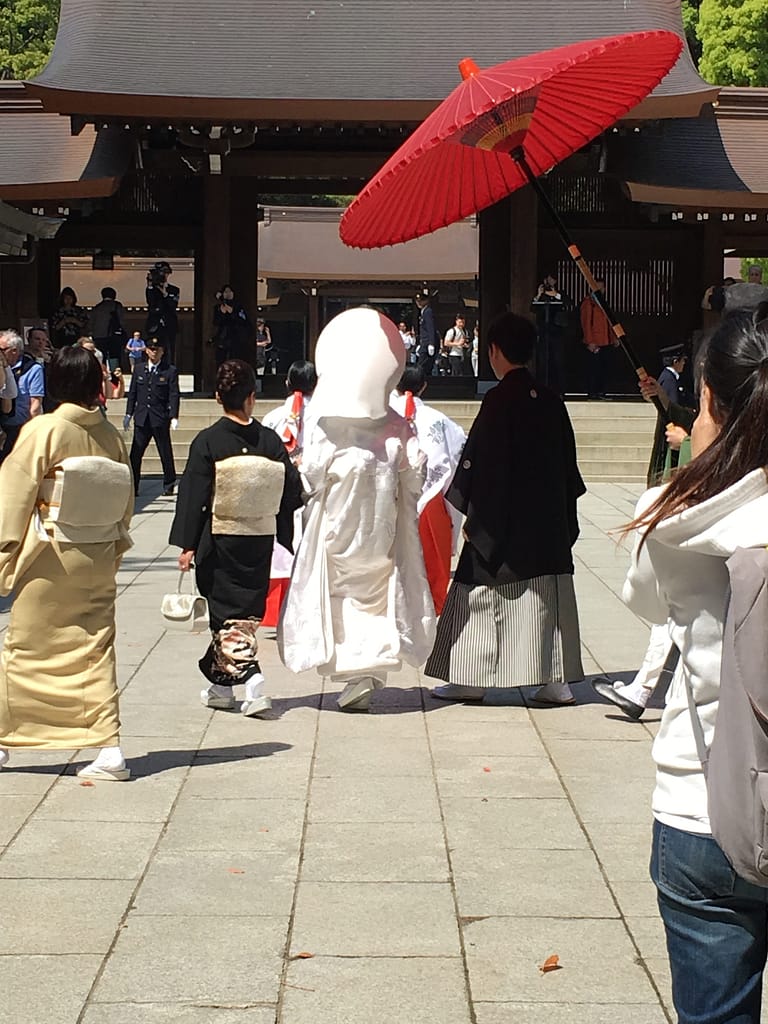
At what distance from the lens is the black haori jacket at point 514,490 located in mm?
6359

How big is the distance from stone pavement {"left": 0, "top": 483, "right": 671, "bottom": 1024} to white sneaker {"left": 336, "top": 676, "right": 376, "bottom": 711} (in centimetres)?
8

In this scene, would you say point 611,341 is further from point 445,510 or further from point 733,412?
point 733,412

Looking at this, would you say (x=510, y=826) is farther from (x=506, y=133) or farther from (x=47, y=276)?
(x=47, y=276)

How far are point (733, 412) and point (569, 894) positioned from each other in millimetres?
2249

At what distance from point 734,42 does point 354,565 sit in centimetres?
2655

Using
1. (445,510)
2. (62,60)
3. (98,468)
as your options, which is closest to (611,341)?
(62,60)

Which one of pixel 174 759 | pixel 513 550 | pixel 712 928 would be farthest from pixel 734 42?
pixel 712 928

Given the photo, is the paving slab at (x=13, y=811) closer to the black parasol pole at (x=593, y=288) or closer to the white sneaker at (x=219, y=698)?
the white sneaker at (x=219, y=698)

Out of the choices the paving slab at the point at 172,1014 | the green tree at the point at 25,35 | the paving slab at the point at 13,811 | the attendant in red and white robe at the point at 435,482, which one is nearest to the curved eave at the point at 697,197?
the attendant in red and white robe at the point at 435,482

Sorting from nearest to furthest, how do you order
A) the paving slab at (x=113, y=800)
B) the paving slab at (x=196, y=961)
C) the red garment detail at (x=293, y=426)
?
1. the paving slab at (x=196, y=961)
2. the paving slab at (x=113, y=800)
3. the red garment detail at (x=293, y=426)

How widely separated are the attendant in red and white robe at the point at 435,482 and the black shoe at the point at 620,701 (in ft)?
3.15

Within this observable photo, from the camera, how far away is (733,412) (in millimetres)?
2113

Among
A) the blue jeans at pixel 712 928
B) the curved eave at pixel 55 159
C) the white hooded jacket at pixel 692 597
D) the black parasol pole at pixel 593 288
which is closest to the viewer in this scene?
the white hooded jacket at pixel 692 597

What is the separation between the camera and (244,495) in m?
6.13
